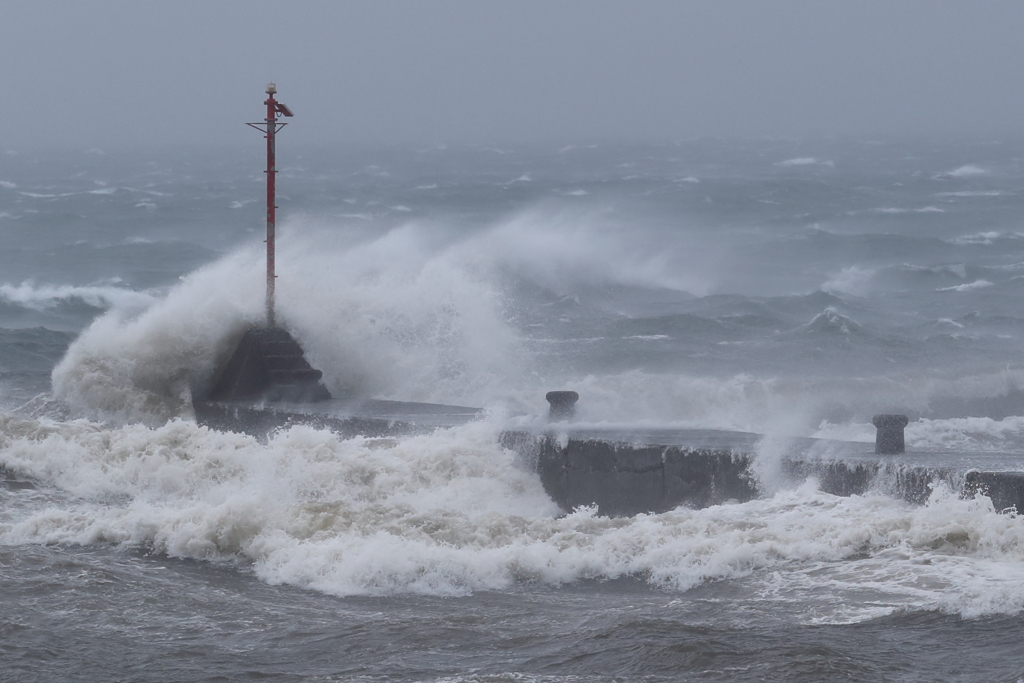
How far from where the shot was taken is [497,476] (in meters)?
11.6

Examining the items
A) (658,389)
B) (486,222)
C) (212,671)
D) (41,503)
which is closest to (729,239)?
(486,222)

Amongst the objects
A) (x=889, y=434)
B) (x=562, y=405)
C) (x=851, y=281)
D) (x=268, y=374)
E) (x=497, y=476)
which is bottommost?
(x=497, y=476)

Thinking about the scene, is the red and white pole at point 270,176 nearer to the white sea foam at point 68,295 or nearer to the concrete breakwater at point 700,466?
the concrete breakwater at point 700,466

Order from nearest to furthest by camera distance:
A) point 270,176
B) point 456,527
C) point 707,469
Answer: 1. point 456,527
2. point 707,469
3. point 270,176

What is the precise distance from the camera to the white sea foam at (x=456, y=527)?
8422 mm

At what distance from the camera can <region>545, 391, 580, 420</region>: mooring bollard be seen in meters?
12.4

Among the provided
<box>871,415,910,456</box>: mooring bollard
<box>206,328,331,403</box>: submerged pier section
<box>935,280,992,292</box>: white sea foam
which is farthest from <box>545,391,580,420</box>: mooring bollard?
<box>935,280,992,292</box>: white sea foam

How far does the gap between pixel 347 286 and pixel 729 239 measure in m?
22.8

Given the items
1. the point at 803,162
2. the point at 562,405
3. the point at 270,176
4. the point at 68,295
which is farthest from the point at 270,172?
the point at 803,162

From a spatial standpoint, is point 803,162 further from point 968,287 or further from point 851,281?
point 968,287

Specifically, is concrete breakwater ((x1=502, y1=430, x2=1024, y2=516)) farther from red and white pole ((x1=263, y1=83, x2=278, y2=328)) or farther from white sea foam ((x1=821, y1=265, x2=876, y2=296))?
white sea foam ((x1=821, y1=265, x2=876, y2=296))

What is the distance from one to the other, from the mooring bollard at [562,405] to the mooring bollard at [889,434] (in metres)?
3.15

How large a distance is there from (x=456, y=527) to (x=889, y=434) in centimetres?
349

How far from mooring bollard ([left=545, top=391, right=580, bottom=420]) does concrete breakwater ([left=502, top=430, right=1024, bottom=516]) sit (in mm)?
655
